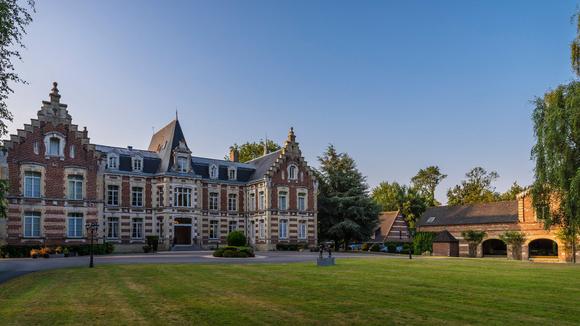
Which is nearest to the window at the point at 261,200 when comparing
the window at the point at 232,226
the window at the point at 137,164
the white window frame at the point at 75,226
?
the window at the point at 232,226

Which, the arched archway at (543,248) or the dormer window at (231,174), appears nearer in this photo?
the arched archway at (543,248)

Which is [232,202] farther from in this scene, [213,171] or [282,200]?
[282,200]

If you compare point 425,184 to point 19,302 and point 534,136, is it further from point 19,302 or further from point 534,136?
point 19,302

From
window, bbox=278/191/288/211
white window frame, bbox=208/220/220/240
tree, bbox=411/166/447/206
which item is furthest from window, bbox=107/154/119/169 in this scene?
tree, bbox=411/166/447/206

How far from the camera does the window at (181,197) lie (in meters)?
44.8

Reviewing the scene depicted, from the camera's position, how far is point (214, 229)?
48.3 metres

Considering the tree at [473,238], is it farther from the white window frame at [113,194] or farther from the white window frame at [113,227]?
the white window frame at [113,194]

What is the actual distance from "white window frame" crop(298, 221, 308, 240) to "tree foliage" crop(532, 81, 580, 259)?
24.4 m

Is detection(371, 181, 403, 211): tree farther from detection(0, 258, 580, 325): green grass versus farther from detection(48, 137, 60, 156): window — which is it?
detection(0, 258, 580, 325): green grass

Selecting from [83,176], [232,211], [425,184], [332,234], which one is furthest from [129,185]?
[425,184]

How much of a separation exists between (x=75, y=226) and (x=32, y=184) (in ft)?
14.4

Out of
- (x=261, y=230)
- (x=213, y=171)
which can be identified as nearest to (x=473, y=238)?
(x=261, y=230)

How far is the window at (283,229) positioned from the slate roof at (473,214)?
1752cm

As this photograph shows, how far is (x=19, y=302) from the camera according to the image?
38.6 ft
